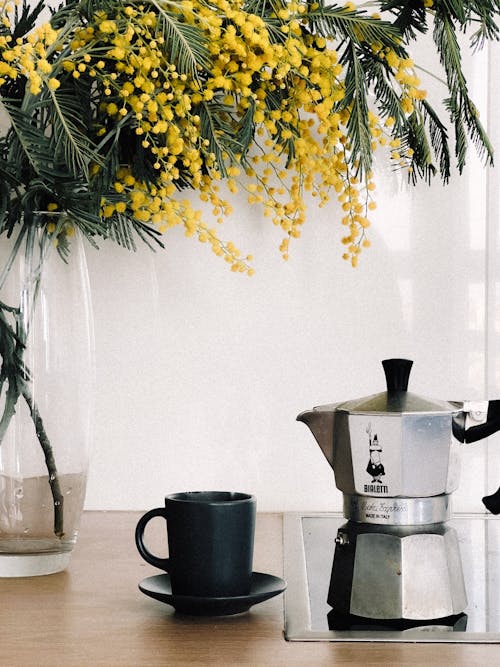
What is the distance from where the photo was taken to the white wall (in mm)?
1300

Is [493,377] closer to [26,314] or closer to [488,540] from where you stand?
[488,540]

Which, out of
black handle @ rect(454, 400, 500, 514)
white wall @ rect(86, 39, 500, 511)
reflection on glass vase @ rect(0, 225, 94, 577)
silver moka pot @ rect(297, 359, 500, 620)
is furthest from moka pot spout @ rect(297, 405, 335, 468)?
white wall @ rect(86, 39, 500, 511)

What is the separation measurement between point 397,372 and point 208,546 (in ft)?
0.85

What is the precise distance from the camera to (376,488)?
0.86 m

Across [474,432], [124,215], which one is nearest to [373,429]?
[474,432]

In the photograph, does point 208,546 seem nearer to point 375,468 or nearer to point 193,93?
point 375,468

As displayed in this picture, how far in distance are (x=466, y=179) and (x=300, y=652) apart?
809 mm

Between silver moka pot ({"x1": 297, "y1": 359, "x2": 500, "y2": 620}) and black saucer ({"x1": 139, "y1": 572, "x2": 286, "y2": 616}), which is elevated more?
silver moka pot ({"x1": 297, "y1": 359, "x2": 500, "y2": 620})

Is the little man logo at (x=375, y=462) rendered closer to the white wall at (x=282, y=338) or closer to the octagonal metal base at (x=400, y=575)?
the octagonal metal base at (x=400, y=575)

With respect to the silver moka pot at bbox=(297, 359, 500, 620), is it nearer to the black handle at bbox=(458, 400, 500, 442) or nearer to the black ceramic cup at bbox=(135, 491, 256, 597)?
the black handle at bbox=(458, 400, 500, 442)

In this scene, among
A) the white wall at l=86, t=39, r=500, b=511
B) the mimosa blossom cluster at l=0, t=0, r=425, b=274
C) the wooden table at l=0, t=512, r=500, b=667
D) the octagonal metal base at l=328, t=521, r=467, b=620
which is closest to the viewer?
the wooden table at l=0, t=512, r=500, b=667

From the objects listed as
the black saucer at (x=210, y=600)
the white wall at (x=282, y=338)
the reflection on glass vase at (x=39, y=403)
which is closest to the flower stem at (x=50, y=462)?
the reflection on glass vase at (x=39, y=403)

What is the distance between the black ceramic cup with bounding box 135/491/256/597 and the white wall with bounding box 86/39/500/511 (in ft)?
1.65

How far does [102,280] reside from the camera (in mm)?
1314
